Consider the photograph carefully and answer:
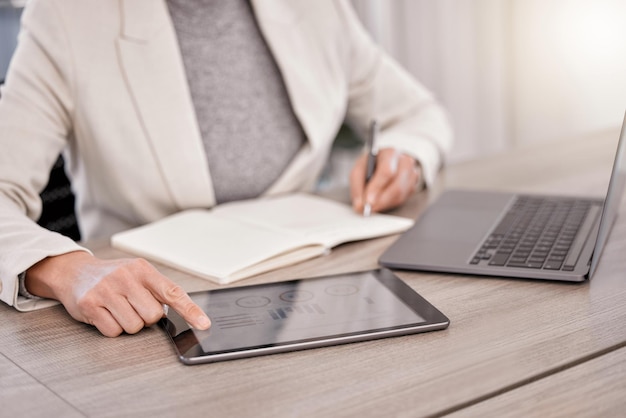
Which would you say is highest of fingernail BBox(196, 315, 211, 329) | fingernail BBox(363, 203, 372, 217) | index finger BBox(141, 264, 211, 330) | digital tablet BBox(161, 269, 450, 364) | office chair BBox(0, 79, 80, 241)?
index finger BBox(141, 264, 211, 330)

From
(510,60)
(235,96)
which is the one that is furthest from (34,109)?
→ (510,60)

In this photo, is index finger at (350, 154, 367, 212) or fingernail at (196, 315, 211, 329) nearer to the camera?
fingernail at (196, 315, 211, 329)

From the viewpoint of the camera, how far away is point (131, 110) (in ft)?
4.53

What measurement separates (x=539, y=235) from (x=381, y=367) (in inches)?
17.8

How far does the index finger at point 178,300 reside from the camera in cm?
83

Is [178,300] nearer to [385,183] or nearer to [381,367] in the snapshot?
[381,367]

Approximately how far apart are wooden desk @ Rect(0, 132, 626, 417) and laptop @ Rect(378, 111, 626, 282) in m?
0.03

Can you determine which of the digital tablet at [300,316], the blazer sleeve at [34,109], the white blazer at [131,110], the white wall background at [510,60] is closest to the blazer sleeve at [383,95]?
the white blazer at [131,110]

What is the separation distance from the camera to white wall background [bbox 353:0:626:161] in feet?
10.6

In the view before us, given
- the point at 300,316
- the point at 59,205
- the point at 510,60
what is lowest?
the point at 510,60

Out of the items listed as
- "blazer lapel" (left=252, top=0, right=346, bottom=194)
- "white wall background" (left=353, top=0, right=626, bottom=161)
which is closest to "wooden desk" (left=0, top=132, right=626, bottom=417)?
"blazer lapel" (left=252, top=0, right=346, bottom=194)

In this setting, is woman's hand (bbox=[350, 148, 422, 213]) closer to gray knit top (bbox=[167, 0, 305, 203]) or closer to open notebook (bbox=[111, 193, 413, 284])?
open notebook (bbox=[111, 193, 413, 284])

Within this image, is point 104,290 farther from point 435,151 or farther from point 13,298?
point 435,151

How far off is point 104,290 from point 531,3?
295 cm
